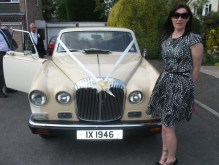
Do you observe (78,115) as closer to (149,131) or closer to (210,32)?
(149,131)

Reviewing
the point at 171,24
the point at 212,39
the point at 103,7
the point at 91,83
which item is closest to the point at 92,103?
the point at 91,83

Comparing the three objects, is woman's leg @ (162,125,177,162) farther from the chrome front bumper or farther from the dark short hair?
the dark short hair

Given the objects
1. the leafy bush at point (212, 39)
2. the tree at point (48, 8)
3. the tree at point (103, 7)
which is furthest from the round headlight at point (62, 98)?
the tree at point (48, 8)

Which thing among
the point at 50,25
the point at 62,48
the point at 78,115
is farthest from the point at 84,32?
the point at 50,25

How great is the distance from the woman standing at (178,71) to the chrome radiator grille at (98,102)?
1.65ft

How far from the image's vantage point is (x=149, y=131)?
3.09m

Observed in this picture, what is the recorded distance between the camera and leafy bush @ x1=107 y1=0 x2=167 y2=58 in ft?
41.1

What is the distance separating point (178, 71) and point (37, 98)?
181 centimetres

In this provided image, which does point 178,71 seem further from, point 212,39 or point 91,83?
point 212,39

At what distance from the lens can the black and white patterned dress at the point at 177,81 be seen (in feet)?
8.70

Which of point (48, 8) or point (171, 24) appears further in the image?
point (48, 8)

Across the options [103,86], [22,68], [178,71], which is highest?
[178,71]

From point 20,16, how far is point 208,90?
645 inches

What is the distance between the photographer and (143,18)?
12.7 metres
